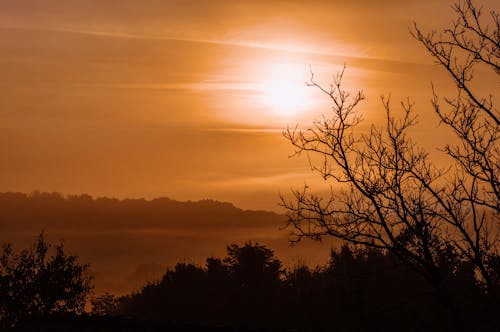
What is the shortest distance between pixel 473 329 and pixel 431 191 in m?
3.30

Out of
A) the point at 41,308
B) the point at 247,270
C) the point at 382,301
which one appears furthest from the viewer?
the point at 247,270

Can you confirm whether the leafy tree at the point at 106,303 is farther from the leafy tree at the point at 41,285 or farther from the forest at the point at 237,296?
the leafy tree at the point at 41,285

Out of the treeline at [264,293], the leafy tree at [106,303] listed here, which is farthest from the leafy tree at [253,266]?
the leafy tree at [106,303]

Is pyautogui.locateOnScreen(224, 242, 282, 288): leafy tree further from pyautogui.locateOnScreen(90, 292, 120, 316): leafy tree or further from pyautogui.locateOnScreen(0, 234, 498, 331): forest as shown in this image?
pyautogui.locateOnScreen(90, 292, 120, 316): leafy tree

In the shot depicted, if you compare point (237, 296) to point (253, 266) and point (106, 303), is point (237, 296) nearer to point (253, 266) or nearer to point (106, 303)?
point (253, 266)

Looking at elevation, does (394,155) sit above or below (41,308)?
above

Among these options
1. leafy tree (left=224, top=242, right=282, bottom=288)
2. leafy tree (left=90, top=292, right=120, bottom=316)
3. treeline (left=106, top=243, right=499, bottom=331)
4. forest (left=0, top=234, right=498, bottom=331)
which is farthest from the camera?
leafy tree (left=90, top=292, right=120, bottom=316)

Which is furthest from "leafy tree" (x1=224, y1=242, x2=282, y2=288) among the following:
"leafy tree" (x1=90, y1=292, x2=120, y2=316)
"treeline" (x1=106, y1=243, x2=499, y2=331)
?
"leafy tree" (x1=90, y1=292, x2=120, y2=316)

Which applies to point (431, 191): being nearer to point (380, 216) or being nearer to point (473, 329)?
point (380, 216)

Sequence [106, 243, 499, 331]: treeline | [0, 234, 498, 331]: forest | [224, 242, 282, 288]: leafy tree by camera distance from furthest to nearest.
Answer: [224, 242, 282, 288]: leafy tree < [106, 243, 499, 331]: treeline < [0, 234, 498, 331]: forest

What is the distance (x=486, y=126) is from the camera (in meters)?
17.4

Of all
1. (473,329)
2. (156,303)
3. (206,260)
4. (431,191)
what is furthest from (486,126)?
(206,260)

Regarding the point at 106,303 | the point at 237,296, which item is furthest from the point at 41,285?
the point at 106,303

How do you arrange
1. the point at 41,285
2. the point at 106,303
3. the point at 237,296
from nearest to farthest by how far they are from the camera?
the point at 41,285 → the point at 237,296 → the point at 106,303
